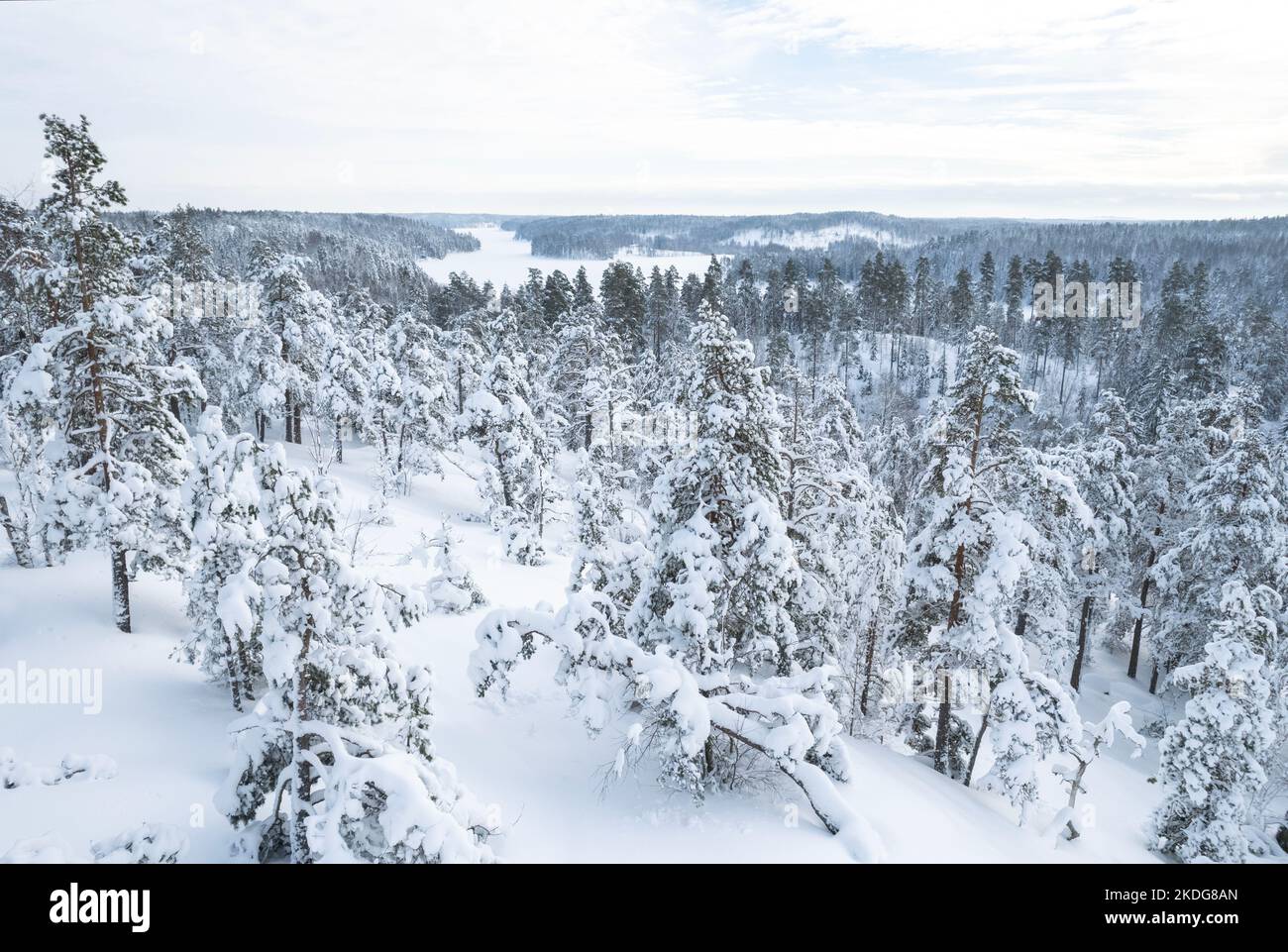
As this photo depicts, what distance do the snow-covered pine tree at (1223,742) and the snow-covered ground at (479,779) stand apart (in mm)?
1869

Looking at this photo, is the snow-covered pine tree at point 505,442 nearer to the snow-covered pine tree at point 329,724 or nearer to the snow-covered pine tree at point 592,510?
the snow-covered pine tree at point 592,510

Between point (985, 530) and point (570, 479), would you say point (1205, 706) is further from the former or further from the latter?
point (570, 479)

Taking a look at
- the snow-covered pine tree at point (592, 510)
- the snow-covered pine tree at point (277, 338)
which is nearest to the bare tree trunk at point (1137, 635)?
the snow-covered pine tree at point (592, 510)

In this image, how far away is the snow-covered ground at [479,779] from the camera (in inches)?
417

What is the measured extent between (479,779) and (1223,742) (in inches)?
772

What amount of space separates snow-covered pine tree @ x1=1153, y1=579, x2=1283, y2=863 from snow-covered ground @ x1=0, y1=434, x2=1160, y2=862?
1869mm

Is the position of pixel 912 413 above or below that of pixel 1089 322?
below

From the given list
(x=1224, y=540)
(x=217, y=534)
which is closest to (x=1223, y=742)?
(x=1224, y=540)

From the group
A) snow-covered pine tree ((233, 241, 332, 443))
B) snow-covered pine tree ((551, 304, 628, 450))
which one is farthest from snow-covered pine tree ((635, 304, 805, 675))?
snow-covered pine tree ((233, 241, 332, 443))

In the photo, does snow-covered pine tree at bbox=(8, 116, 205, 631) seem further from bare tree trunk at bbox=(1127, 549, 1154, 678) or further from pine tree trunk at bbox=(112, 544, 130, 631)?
bare tree trunk at bbox=(1127, 549, 1154, 678)

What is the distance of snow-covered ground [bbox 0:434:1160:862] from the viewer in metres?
10.6

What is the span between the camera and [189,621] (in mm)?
19234

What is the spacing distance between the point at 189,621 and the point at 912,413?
2633 inches

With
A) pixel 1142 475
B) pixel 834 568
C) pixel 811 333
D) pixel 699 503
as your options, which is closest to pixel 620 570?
pixel 699 503
